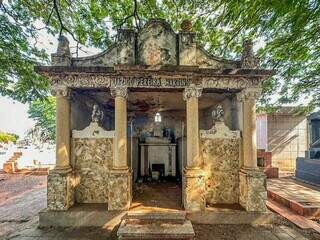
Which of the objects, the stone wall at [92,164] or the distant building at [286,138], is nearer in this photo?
the stone wall at [92,164]

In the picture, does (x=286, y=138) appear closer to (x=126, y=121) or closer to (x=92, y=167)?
(x=126, y=121)

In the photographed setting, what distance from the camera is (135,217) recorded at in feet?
20.4

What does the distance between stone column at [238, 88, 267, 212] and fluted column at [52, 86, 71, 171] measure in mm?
5201

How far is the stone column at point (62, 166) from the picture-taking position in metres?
6.46

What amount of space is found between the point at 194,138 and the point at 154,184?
4007 millimetres

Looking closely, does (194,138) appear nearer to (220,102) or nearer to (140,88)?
(140,88)

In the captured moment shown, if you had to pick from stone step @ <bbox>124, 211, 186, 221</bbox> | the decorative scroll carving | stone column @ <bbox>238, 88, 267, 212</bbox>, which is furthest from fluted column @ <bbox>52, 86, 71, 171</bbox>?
stone column @ <bbox>238, 88, 267, 212</bbox>

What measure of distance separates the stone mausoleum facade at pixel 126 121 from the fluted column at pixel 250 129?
28 millimetres

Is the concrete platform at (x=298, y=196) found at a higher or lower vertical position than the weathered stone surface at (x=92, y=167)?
lower

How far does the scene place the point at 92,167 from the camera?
23.7 feet

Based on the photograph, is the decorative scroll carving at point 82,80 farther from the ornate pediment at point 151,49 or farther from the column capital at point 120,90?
the ornate pediment at point 151,49

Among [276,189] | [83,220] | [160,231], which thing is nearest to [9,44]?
[83,220]

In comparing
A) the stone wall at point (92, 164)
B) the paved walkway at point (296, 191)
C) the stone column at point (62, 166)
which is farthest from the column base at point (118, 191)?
the paved walkway at point (296, 191)

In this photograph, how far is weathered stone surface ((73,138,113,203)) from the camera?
23.5 ft
